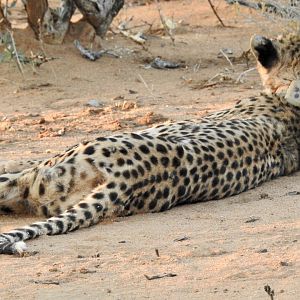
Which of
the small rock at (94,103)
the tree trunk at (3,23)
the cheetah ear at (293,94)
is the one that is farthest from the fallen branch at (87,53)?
the cheetah ear at (293,94)

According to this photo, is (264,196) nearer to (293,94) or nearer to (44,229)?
(293,94)

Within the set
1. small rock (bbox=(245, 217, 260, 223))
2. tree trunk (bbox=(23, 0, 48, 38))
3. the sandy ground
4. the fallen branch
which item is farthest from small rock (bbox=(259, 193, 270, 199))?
tree trunk (bbox=(23, 0, 48, 38))

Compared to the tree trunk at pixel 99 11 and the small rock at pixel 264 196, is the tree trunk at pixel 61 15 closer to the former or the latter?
the tree trunk at pixel 99 11

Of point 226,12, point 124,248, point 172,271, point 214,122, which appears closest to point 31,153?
point 214,122

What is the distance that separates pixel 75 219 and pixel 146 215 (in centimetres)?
49

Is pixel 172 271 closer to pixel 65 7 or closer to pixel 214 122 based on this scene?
pixel 214 122

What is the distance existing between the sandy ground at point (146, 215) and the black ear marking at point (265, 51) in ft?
2.82

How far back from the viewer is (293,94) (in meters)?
6.36

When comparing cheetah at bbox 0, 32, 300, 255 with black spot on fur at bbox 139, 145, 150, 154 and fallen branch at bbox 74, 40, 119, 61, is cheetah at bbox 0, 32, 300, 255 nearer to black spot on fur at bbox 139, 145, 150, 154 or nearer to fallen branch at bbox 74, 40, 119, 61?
black spot on fur at bbox 139, 145, 150, 154

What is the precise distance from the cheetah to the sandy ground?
3.0 inches

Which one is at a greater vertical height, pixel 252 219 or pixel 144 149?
pixel 144 149

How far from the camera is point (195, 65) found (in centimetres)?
938

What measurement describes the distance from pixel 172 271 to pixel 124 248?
16.3 inches

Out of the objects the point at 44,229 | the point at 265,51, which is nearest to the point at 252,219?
the point at 44,229
